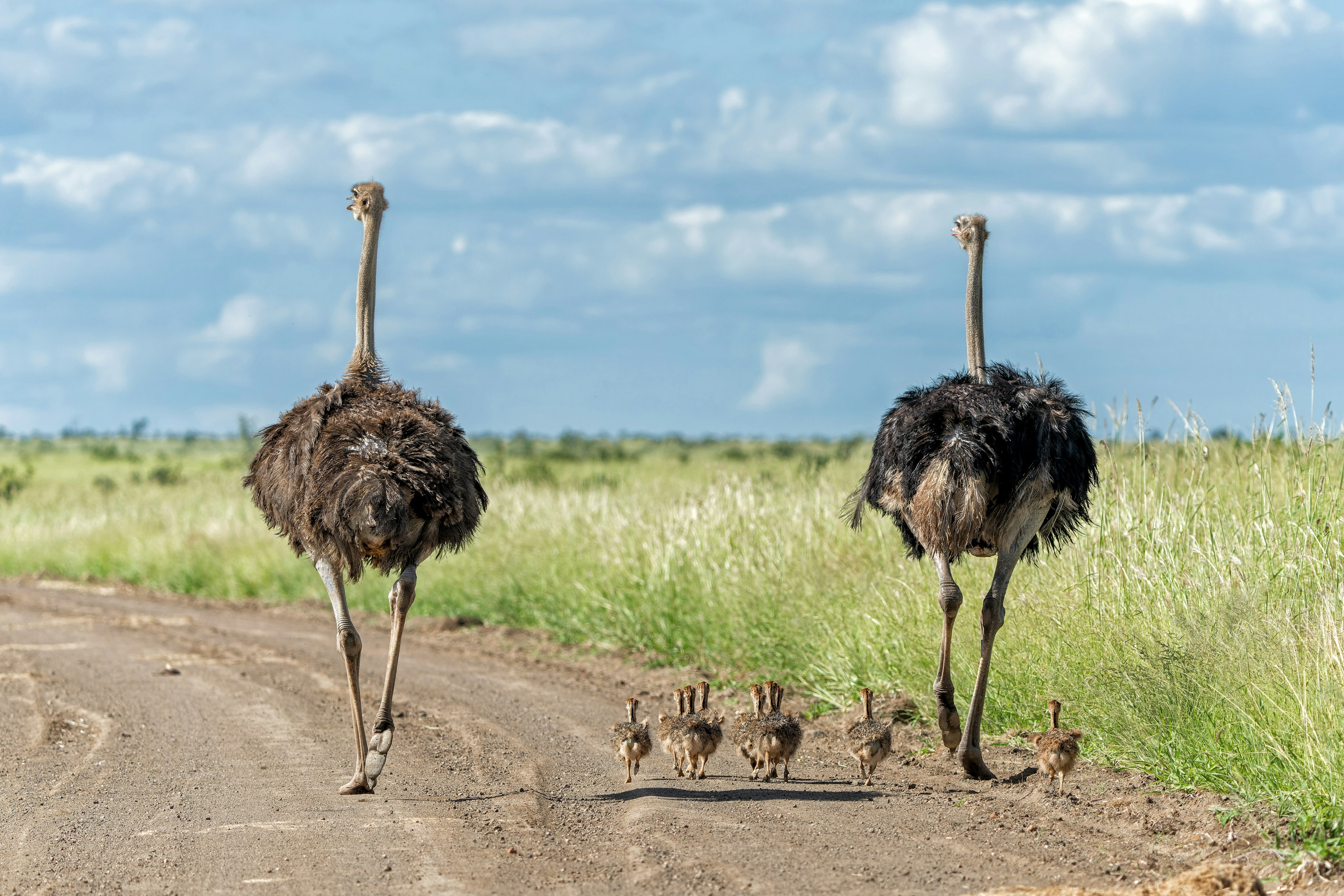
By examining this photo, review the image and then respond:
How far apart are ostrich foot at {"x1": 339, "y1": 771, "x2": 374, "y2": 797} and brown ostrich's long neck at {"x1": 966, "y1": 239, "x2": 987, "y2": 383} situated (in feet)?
13.8

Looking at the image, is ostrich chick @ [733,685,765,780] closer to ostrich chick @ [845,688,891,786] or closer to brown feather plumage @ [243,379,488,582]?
ostrich chick @ [845,688,891,786]

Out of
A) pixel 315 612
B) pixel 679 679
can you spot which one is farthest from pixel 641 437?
pixel 679 679

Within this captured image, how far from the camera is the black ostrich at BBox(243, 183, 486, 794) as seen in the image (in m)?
6.54

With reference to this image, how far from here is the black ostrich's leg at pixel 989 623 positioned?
23.9 ft

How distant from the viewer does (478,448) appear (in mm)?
63625

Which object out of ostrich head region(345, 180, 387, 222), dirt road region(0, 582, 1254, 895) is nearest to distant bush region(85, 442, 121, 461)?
dirt road region(0, 582, 1254, 895)

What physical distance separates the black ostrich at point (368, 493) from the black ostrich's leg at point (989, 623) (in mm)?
2850

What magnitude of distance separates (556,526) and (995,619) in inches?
397

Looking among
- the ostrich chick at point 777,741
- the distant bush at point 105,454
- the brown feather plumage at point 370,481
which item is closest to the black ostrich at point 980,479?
the ostrich chick at point 777,741

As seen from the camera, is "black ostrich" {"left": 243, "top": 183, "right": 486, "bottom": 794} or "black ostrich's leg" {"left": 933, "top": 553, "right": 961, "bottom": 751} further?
"black ostrich's leg" {"left": 933, "top": 553, "right": 961, "bottom": 751}

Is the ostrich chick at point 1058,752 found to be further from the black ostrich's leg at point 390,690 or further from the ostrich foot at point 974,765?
the black ostrich's leg at point 390,690

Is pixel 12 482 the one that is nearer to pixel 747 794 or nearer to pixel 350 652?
pixel 350 652

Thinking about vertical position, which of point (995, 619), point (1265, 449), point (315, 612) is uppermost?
point (1265, 449)

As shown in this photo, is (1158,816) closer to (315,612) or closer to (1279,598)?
(1279,598)
